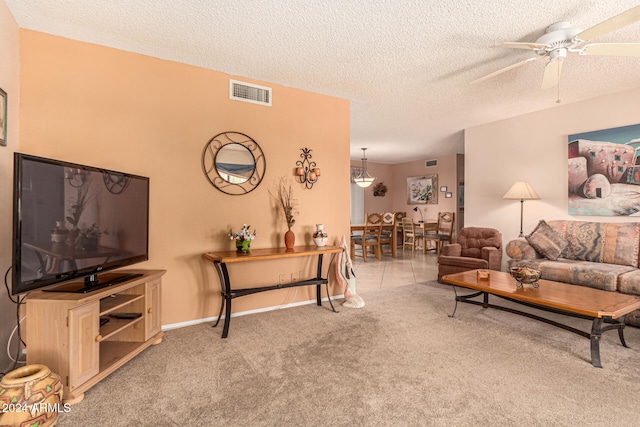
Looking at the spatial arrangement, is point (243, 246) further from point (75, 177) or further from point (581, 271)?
point (581, 271)

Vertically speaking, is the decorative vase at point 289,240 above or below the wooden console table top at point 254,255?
above

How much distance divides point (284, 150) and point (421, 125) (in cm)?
285

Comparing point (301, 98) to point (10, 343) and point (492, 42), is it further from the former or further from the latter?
point (10, 343)

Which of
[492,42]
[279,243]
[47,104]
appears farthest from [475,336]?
[47,104]

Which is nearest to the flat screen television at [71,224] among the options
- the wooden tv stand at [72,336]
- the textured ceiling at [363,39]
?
the wooden tv stand at [72,336]

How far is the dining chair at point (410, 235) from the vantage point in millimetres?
7902

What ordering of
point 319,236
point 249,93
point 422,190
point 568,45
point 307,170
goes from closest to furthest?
1. point 568,45
2. point 249,93
3. point 319,236
4. point 307,170
5. point 422,190

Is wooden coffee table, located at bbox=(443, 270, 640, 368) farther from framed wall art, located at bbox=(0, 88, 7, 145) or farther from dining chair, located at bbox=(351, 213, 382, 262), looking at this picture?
framed wall art, located at bbox=(0, 88, 7, 145)

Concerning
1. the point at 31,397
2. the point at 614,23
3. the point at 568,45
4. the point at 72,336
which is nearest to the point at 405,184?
the point at 568,45

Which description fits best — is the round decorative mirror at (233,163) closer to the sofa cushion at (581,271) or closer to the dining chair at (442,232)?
the sofa cushion at (581,271)

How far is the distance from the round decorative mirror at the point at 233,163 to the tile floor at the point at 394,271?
210cm

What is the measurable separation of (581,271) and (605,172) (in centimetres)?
150

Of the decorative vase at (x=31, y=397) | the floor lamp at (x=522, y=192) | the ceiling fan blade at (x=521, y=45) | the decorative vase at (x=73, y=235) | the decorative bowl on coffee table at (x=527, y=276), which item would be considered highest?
the ceiling fan blade at (x=521, y=45)

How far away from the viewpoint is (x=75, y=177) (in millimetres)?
1951
